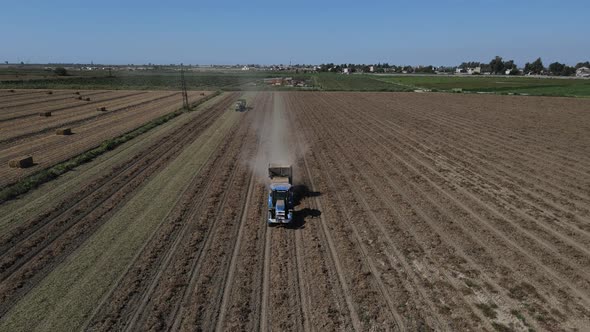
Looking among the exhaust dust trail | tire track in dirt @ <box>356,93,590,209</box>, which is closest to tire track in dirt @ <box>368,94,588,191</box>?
tire track in dirt @ <box>356,93,590,209</box>

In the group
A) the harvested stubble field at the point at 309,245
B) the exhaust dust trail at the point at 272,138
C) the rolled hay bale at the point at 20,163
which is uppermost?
the rolled hay bale at the point at 20,163

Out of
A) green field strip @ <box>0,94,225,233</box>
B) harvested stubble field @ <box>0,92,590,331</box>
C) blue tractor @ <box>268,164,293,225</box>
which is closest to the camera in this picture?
harvested stubble field @ <box>0,92,590,331</box>

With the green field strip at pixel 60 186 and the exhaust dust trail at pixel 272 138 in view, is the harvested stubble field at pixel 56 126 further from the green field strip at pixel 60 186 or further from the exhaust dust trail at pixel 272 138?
the exhaust dust trail at pixel 272 138

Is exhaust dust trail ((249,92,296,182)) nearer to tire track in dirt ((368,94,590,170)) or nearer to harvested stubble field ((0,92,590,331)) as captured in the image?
harvested stubble field ((0,92,590,331))

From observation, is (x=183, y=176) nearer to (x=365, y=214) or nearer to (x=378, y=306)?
(x=365, y=214)

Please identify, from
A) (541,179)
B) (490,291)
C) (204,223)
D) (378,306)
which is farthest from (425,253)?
(541,179)

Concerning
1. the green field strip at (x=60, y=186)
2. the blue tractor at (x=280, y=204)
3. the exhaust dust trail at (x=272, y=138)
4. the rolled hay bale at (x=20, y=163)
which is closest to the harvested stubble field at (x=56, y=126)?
the rolled hay bale at (x=20, y=163)
